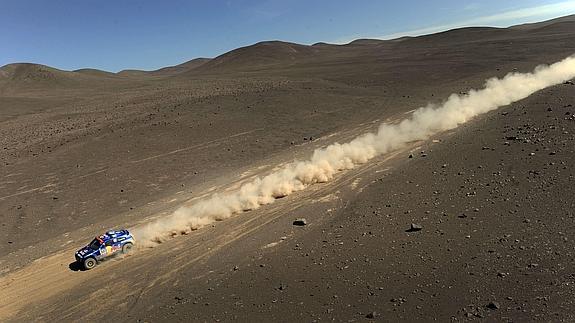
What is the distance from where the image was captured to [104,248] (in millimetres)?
17203

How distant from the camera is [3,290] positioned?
16.5 metres

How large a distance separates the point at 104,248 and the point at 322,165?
1127 cm

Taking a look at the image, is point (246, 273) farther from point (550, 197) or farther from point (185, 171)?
point (185, 171)

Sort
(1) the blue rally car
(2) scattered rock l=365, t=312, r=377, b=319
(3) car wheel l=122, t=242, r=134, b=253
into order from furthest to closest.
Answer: (3) car wheel l=122, t=242, r=134, b=253 < (1) the blue rally car < (2) scattered rock l=365, t=312, r=377, b=319

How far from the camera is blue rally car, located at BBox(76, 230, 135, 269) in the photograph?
1697cm

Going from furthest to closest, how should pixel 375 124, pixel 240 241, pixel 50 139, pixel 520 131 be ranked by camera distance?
1. pixel 50 139
2. pixel 375 124
3. pixel 520 131
4. pixel 240 241

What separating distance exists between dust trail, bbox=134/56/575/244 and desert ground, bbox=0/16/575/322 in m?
0.85

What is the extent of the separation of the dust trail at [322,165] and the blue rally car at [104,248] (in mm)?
854

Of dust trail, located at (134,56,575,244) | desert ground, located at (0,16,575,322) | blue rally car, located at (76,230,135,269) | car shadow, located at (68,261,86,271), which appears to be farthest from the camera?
dust trail, located at (134,56,575,244)

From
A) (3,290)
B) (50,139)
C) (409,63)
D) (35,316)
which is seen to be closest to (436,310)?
(35,316)

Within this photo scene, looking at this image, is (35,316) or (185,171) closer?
(35,316)

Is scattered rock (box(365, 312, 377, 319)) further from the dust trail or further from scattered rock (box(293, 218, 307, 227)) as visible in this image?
the dust trail

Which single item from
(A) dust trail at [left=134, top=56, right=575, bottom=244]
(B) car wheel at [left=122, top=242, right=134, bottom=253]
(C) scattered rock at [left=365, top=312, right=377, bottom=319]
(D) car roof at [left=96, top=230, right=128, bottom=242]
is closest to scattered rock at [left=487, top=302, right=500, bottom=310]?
(C) scattered rock at [left=365, top=312, right=377, bottom=319]

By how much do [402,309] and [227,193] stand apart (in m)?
13.3
